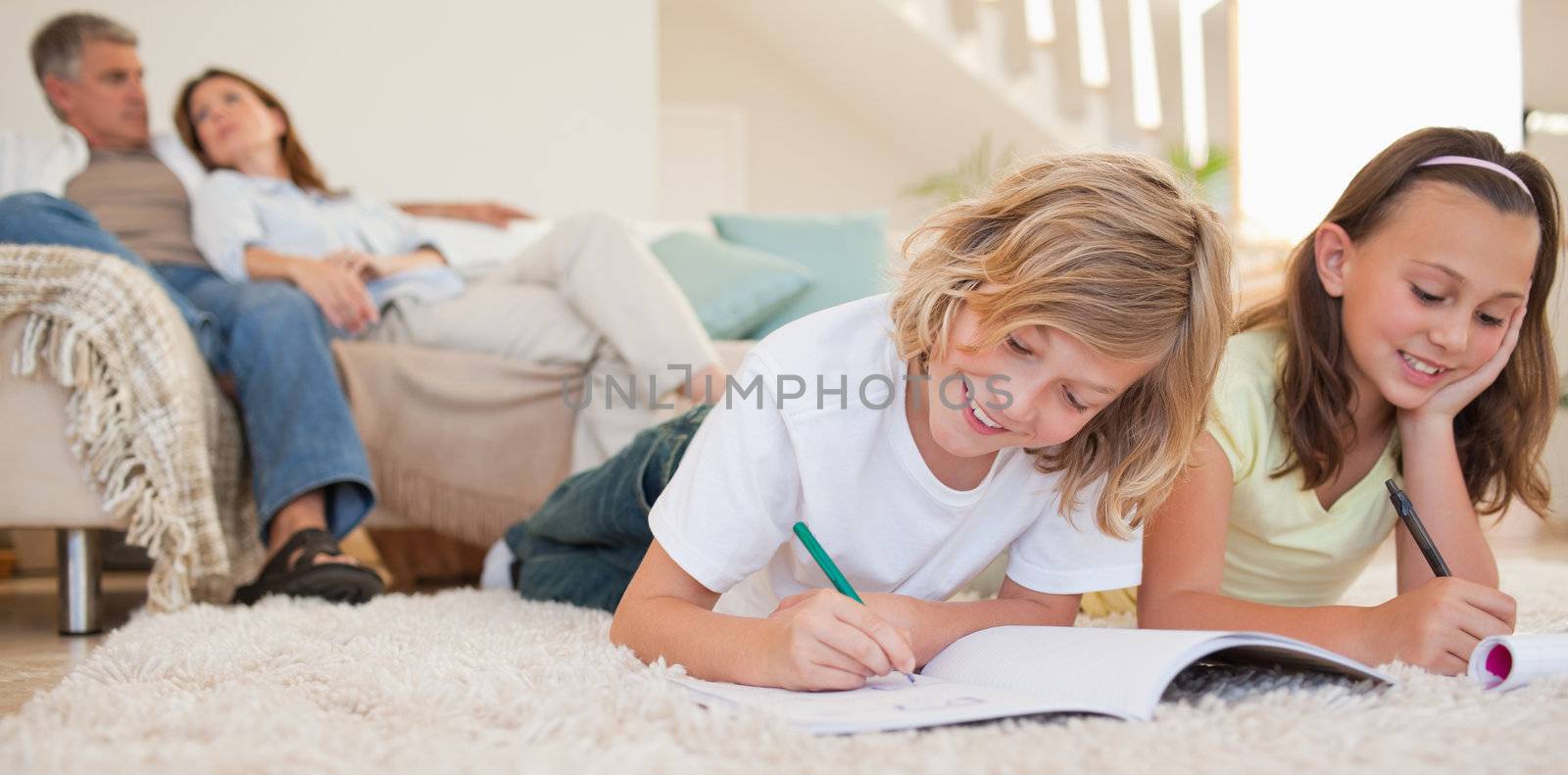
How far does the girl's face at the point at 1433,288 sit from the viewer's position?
1061 mm

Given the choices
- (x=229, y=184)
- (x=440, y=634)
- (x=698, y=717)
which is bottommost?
(x=440, y=634)

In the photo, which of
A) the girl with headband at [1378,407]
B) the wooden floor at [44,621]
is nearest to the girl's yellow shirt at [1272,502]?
the girl with headband at [1378,407]

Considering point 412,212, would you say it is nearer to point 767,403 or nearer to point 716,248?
point 716,248

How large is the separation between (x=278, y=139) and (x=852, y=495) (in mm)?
1703

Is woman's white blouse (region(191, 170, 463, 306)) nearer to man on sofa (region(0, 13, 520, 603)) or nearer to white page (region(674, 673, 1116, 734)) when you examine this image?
man on sofa (region(0, 13, 520, 603))

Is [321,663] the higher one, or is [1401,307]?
[1401,307]

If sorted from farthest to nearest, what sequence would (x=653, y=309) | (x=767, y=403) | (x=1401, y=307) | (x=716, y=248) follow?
1. (x=716, y=248)
2. (x=653, y=309)
3. (x=1401, y=307)
4. (x=767, y=403)

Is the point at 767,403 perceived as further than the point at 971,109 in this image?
No

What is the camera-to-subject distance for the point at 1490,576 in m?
1.14

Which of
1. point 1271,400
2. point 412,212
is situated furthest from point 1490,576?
point 412,212

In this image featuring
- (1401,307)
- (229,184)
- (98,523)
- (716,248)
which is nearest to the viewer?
(1401,307)

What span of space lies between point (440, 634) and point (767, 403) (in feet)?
1.45

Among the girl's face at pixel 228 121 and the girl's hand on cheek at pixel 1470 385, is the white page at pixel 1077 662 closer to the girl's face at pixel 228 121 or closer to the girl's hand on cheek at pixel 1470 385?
the girl's hand on cheek at pixel 1470 385

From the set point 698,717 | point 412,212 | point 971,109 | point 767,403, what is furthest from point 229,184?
point 971,109
